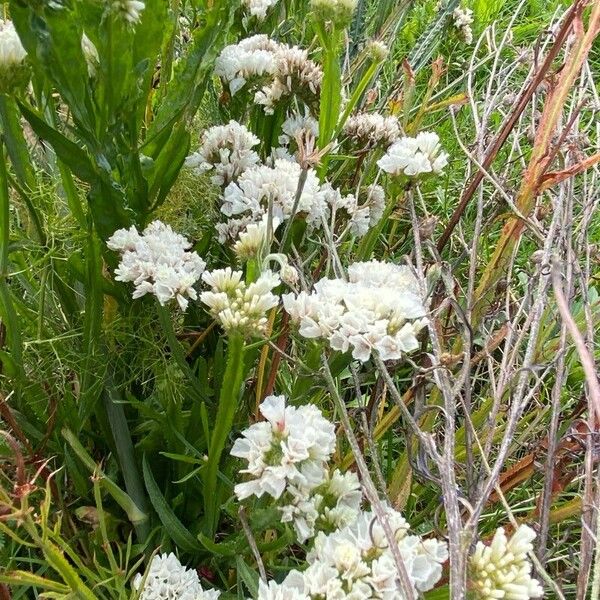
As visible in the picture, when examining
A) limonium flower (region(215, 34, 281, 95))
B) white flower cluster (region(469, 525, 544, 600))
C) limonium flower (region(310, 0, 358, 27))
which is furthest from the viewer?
limonium flower (region(215, 34, 281, 95))

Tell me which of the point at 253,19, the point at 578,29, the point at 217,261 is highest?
the point at 578,29

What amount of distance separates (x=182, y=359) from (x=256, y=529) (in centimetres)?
18

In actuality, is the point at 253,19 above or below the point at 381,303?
above

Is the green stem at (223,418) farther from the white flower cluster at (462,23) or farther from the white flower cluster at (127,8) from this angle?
the white flower cluster at (462,23)

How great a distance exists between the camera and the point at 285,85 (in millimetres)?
842

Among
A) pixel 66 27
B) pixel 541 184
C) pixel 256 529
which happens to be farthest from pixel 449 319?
pixel 66 27

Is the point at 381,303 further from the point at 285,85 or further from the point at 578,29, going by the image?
the point at 578,29

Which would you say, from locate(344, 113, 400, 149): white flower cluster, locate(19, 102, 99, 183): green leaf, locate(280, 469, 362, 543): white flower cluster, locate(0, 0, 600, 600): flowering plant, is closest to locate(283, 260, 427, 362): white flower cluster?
locate(0, 0, 600, 600): flowering plant

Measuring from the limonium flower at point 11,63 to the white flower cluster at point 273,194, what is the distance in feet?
0.76

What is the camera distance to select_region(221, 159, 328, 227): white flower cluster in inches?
29.5

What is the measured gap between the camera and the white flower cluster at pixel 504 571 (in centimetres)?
48

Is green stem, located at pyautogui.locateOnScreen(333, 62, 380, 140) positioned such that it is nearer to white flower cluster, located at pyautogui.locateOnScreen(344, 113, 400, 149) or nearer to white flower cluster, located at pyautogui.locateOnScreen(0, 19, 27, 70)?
white flower cluster, located at pyautogui.locateOnScreen(344, 113, 400, 149)

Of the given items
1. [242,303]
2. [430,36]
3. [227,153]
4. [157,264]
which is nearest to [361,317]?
[242,303]

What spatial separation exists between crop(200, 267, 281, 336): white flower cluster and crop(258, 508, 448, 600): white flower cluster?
17 centimetres
